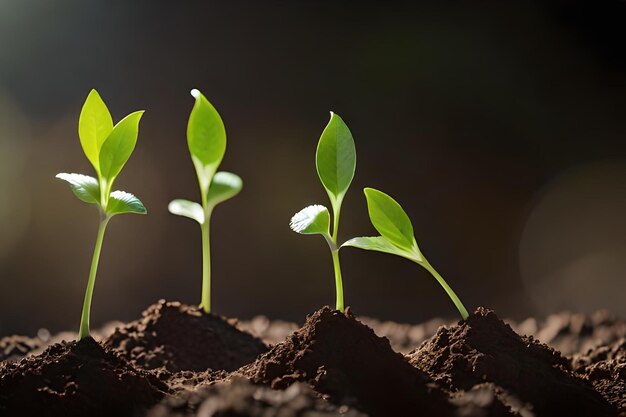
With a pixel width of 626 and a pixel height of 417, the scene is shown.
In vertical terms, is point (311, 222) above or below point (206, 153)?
below

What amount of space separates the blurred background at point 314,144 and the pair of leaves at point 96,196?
1601 millimetres

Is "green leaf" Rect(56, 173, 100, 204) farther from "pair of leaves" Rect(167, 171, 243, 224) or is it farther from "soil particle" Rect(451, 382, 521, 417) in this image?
"soil particle" Rect(451, 382, 521, 417)

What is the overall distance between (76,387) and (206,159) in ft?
1.82

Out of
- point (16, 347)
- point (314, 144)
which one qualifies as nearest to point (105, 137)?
point (16, 347)

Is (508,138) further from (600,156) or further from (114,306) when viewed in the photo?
(114,306)

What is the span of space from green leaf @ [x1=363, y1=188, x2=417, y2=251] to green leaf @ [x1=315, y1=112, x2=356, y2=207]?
0.05 m

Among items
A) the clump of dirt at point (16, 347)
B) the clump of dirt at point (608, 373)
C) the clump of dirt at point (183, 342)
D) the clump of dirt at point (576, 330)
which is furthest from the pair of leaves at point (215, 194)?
the clump of dirt at point (576, 330)

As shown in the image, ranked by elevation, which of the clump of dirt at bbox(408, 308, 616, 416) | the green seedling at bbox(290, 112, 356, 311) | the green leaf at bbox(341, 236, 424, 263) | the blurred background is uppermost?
the blurred background

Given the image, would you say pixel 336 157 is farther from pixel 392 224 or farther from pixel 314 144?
pixel 314 144

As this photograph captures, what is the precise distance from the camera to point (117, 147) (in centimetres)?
102

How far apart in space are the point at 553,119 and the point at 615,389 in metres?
1.82

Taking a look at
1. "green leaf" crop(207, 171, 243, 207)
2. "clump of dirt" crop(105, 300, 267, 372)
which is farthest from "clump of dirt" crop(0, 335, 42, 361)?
"green leaf" crop(207, 171, 243, 207)

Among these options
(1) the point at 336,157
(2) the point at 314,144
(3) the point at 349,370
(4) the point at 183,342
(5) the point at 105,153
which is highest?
(2) the point at 314,144

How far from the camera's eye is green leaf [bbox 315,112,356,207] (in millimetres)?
1055
